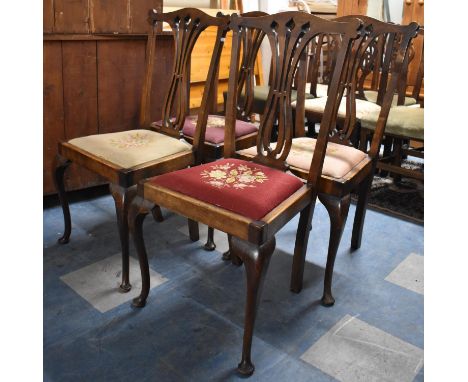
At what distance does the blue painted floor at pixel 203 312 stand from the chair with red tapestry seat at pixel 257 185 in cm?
12

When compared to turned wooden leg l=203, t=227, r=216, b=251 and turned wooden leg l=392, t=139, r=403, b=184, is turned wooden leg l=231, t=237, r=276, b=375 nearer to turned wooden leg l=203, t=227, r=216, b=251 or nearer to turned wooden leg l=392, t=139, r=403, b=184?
turned wooden leg l=203, t=227, r=216, b=251

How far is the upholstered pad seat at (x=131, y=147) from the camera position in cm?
178

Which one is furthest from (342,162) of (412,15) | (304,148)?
(412,15)

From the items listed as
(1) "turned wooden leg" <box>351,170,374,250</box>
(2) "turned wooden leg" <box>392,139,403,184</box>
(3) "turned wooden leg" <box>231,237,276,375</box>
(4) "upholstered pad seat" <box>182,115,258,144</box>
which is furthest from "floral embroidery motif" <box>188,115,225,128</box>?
(2) "turned wooden leg" <box>392,139,403,184</box>

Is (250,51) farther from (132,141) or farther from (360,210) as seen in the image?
(360,210)

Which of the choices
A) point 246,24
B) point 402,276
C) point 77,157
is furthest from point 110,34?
point 402,276

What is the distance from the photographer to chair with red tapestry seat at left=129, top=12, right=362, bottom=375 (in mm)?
1360

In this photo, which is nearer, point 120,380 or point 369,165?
point 120,380

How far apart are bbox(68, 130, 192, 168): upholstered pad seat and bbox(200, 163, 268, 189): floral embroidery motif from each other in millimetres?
326

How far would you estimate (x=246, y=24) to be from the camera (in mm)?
1676

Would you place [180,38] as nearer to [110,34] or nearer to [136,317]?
[110,34]

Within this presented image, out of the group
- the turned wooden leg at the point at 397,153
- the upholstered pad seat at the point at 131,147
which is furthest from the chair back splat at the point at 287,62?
the turned wooden leg at the point at 397,153

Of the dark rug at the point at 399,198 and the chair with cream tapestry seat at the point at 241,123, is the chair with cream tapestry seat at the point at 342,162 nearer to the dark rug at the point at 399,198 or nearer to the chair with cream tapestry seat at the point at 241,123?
the chair with cream tapestry seat at the point at 241,123
